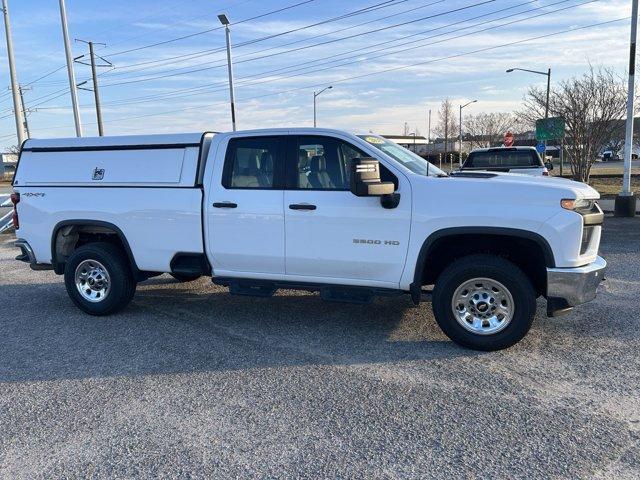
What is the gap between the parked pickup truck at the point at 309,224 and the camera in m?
4.55

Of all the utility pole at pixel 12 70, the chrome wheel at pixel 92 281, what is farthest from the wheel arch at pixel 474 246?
the utility pole at pixel 12 70

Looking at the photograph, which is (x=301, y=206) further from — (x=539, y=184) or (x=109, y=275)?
(x=109, y=275)

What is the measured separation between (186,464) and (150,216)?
10.6ft

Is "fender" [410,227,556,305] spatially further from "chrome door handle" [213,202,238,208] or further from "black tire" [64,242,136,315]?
"black tire" [64,242,136,315]

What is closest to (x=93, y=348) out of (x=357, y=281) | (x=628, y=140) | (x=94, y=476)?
(x=94, y=476)

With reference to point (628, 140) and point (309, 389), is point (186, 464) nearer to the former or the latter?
point (309, 389)

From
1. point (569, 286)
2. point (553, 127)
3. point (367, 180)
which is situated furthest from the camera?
point (553, 127)

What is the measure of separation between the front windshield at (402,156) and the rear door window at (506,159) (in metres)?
7.53

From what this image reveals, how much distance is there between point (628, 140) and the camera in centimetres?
1377

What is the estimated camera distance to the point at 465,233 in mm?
4629

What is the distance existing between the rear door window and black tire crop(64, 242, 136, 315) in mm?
9059

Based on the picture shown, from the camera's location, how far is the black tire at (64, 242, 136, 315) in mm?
6059

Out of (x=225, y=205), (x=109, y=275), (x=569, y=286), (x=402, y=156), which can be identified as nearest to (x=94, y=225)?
(x=109, y=275)

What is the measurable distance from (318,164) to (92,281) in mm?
3095
